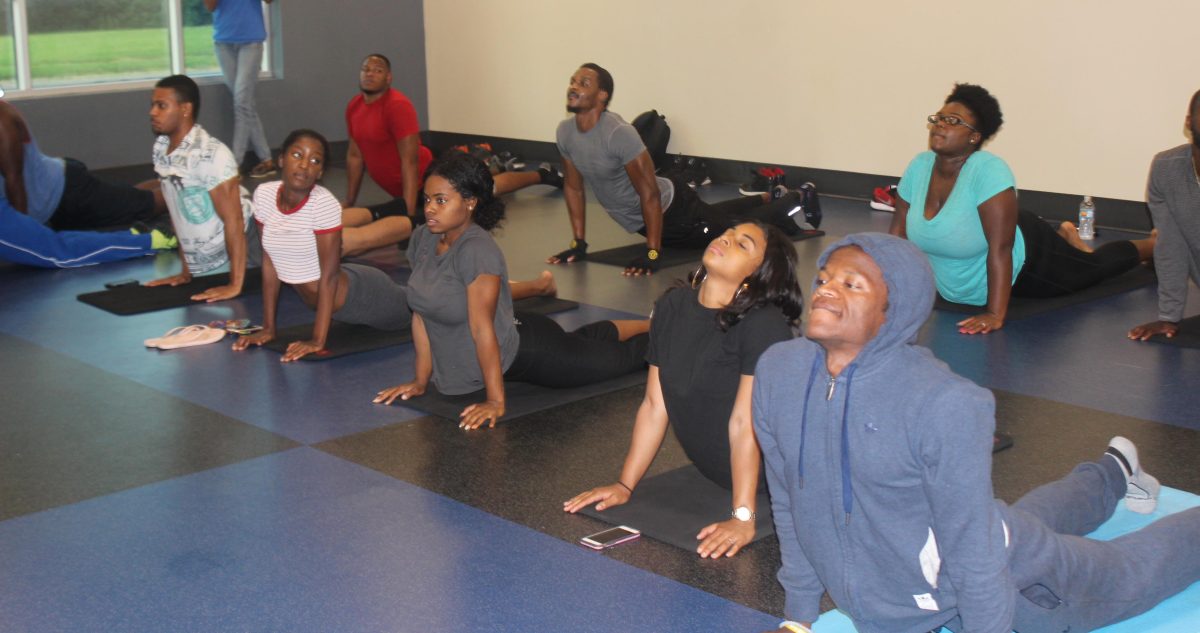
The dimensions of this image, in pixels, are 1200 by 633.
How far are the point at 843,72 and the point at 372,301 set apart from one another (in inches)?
174

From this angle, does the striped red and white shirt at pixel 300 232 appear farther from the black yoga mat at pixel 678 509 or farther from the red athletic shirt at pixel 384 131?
the red athletic shirt at pixel 384 131

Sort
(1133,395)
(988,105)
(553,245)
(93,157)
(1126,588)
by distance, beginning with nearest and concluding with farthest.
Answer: (1126,588)
(1133,395)
(988,105)
(553,245)
(93,157)

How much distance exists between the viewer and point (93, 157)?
9.40 metres

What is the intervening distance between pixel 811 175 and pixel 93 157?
5.31 metres

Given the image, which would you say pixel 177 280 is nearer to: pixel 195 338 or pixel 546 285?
pixel 195 338

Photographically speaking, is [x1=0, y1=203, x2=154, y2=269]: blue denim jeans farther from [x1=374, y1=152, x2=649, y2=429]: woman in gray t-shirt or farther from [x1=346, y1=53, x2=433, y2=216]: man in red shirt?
[x1=374, y1=152, x2=649, y2=429]: woman in gray t-shirt

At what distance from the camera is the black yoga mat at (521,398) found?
432 cm

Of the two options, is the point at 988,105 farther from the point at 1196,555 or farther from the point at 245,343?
the point at 245,343

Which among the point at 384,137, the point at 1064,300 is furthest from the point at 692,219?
the point at 1064,300

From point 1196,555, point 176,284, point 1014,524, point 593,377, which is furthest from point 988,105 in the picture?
point 176,284

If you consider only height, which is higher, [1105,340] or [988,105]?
[988,105]

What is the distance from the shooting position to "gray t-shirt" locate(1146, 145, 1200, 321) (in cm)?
492

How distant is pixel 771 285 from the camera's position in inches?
119

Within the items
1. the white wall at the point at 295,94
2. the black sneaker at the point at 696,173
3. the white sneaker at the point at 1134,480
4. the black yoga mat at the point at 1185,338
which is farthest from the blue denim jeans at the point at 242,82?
the white sneaker at the point at 1134,480
